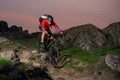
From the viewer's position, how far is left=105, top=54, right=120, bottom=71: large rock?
22766 millimetres

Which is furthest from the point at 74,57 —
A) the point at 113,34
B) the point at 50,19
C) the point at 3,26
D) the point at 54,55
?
the point at 3,26

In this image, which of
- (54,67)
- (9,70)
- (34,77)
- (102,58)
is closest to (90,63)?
(102,58)

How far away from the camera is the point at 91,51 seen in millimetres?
26906

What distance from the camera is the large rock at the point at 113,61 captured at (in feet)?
74.7

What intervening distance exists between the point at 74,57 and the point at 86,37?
410 cm

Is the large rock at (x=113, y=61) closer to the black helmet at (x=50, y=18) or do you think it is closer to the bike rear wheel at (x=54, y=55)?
the bike rear wheel at (x=54, y=55)

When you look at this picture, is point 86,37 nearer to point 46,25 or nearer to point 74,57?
point 74,57

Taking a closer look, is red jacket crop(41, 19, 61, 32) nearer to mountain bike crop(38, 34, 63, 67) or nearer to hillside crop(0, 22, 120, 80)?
mountain bike crop(38, 34, 63, 67)

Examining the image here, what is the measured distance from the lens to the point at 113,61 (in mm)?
23031

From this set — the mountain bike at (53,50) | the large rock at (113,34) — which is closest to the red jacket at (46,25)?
the mountain bike at (53,50)

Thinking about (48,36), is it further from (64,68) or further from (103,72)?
(103,72)

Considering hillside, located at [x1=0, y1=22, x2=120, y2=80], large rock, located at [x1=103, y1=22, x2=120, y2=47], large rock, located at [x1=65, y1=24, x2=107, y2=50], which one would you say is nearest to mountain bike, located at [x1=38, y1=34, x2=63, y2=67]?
hillside, located at [x1=0, y1=22, x2=120, y2=80]

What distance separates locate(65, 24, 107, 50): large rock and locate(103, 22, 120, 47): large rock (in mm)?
614

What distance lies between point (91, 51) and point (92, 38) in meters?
2.12
